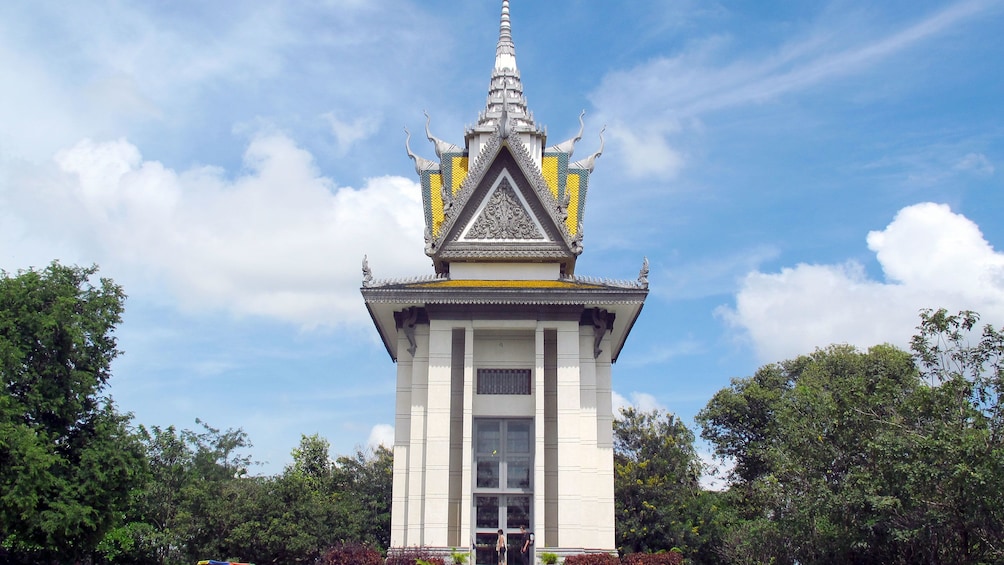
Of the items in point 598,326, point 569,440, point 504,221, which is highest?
point 504,221

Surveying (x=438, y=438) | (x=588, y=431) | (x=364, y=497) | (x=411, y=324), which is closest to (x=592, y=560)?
(x=588, y=431)

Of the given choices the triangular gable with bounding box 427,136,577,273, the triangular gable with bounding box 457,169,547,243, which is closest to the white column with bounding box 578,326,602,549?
the triangular gable with bounding box 427,136,577,273

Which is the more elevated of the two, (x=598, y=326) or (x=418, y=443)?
(x=598, y=326)

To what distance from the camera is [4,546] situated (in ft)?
99.3

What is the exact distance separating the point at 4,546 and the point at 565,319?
18.5 meters

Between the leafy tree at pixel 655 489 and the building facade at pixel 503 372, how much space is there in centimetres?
1053

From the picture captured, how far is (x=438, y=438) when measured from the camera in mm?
24953

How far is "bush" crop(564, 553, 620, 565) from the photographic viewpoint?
73.0 ft

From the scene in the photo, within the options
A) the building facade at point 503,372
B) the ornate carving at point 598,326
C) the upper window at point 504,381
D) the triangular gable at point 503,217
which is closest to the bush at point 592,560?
the building facade at point 503,372

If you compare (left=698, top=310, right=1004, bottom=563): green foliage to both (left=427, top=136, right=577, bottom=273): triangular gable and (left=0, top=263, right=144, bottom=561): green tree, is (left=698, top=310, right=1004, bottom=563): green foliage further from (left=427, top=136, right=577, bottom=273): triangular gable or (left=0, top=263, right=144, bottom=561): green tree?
(left=0, top=263, right=144, bottom=561): green tree

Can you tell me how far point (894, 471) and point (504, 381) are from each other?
1047cm

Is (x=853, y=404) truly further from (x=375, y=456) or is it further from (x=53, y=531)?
(x=375, y=456)

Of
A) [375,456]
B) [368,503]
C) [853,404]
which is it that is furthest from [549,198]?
[375,456]

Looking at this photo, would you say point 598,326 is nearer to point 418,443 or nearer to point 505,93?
point 418,443
